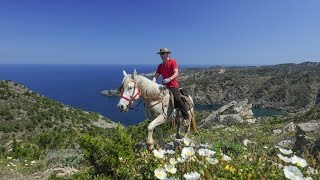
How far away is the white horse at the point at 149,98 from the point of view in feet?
32.4

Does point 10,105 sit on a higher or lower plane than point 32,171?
lower

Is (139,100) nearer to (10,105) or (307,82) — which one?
(10,105)

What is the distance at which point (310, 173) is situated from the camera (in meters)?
4.85

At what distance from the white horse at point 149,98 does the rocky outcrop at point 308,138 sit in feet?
12.3

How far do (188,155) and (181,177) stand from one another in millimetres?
436

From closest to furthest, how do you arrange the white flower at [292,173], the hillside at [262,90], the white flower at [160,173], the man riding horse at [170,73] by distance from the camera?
the white flower at [292,173]
the white flower at [160,173]
the man riding horse at [170,73]
the hillside at [262,90]

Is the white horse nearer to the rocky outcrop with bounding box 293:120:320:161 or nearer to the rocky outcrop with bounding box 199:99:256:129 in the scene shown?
the rocky outcrop with bounding box 293:120:320:161

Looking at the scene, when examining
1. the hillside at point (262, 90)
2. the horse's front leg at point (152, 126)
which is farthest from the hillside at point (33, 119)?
the hillside at point (262, 90)

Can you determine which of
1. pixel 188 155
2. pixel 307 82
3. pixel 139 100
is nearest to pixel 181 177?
pixel 188 155

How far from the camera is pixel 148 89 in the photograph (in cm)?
1048

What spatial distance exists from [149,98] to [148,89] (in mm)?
272

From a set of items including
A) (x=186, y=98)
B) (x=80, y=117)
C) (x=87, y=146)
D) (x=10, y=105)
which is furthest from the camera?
(x=80, y=117)

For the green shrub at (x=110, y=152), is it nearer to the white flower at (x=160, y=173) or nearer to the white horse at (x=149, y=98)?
the white horse at (x=149, y=98)

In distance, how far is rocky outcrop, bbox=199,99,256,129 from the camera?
116 feet
